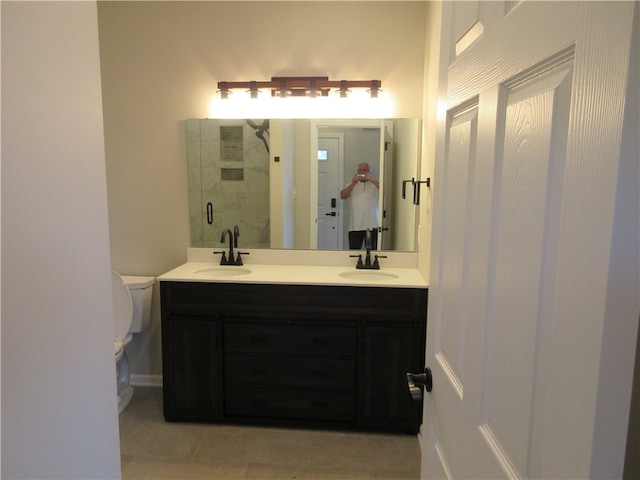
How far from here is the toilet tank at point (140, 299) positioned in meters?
2.73

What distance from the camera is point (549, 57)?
53 cm

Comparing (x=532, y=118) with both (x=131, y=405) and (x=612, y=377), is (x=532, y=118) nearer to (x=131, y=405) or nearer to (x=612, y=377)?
(x=612, y=377)

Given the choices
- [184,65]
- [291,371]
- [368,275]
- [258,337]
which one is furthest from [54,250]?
[184,65]

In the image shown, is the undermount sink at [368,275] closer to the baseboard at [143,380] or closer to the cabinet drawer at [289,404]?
the cabinet drawer at [289,404]

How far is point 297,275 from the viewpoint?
2.49 meters

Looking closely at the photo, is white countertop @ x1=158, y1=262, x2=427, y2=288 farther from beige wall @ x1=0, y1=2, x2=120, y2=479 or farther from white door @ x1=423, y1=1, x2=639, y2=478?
white door @ x1=423, y1=1, x2=639, y2=478

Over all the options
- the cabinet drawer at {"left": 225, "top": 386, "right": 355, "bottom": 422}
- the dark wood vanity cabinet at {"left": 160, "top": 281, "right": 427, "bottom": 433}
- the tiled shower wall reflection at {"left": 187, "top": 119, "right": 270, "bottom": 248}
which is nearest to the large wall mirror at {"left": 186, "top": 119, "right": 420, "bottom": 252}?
the tiled shower wall reflection at {"left": 187, "top": 119, "right": 270, "bottom": 248}

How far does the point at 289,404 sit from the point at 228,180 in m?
1.50

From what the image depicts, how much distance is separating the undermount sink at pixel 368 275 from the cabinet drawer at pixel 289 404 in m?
0.69

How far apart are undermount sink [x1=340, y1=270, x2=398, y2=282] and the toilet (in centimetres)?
134

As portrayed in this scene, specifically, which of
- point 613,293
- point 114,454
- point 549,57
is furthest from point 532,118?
point 114,454

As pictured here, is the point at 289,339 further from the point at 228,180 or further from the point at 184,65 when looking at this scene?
the point at 184,65

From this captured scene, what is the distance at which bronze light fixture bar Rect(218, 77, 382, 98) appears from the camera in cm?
265

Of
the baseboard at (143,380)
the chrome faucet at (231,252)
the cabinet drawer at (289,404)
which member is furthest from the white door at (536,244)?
the baseboard at (143,380)
